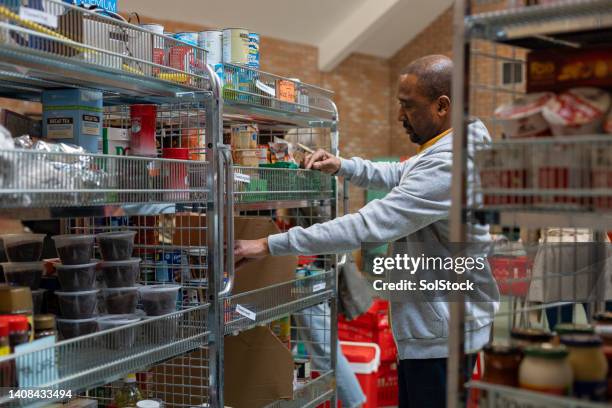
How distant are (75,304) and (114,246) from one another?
0.26 m

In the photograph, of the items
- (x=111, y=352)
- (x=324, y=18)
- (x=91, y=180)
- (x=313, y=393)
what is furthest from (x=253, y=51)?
(x=324, y=18)

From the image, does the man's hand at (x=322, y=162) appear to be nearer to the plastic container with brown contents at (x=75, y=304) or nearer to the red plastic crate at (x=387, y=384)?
the plastic container with brown contents at (x=75, y=304)

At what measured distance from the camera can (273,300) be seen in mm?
2854

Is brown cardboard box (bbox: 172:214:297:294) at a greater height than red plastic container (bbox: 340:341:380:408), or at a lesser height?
greater

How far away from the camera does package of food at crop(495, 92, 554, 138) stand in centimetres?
154

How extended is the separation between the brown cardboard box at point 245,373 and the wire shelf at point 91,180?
80 cm

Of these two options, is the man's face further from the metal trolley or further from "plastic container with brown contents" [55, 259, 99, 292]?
"plastic container with brown contents" [55, 259, 99, 292]

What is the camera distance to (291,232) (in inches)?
104

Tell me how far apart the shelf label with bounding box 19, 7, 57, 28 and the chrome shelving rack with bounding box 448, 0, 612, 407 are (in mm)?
979

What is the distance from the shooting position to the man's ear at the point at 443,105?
285 cm

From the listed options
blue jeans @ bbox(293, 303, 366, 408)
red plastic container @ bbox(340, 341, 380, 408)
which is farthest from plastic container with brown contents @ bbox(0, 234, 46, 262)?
red plastic container @ bbox(340, 341, 380, 408)

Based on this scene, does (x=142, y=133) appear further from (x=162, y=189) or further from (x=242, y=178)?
(x=242, y=178)

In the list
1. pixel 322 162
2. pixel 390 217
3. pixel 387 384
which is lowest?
pixel 387 384

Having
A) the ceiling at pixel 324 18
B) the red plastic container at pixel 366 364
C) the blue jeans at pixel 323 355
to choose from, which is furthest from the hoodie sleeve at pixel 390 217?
the ceiling at pixel 324 18
